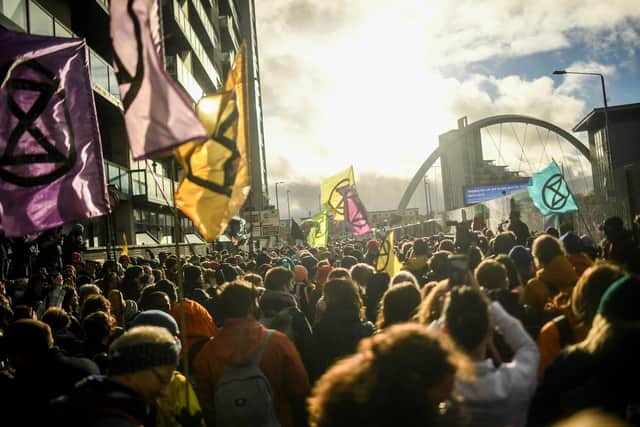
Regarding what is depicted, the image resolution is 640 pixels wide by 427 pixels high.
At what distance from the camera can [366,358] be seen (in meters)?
2.12

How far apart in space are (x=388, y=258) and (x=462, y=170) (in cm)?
11989

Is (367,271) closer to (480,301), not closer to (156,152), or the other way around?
(156,152)

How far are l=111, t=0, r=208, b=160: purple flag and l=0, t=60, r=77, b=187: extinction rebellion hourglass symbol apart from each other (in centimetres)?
98

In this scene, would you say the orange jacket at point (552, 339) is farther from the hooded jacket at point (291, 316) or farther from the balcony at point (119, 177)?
the balcony at point (119, 177)

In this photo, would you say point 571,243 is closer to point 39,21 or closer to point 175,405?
point 175,405

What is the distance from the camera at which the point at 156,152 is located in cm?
414

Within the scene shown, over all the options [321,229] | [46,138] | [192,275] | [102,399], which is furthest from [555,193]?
[102,399]

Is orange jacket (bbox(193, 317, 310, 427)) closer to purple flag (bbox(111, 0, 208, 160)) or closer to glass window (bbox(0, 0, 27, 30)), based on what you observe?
purple flag (bbox(111, 0, 208, 160))

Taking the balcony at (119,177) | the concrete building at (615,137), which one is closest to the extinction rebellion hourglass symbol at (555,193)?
the balcony at (119,177)

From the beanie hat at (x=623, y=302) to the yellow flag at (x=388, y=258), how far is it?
18.1 ft

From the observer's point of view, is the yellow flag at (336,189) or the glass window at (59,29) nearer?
the glass window at (59,29)

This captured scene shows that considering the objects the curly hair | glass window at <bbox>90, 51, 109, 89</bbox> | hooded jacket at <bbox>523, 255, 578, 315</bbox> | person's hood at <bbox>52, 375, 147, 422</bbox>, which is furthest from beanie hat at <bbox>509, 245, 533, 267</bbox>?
glass window at <bbox>90, 51, 109, 89</bbox>

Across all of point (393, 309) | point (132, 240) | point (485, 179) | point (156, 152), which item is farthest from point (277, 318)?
point (485, 179)

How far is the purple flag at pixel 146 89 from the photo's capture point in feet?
13.5
